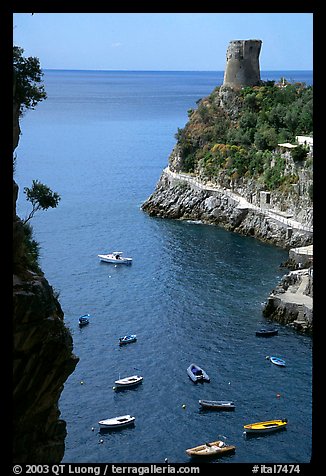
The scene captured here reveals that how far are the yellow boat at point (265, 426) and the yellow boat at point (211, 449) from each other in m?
0.81

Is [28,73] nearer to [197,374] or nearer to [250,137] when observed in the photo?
[197,374]

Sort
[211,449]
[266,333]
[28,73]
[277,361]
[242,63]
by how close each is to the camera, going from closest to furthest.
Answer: [28,73] → [211,449] → [277,361] → [266,333] → [242,63]

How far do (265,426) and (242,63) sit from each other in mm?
34621

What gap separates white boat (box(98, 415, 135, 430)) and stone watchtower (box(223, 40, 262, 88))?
112 feet

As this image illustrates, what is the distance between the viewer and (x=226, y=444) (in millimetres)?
17625

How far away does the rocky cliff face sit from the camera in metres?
6.23

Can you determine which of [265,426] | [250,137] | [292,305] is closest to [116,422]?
[265,426]

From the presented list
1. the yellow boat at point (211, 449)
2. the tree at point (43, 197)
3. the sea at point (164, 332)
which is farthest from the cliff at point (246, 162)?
the tree at point (43, 197)

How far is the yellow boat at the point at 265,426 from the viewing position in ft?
59.2

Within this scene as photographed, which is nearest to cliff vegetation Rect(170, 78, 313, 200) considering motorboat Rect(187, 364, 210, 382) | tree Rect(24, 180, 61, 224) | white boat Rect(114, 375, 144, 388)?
motorboat Rect(187, 364, 210, 382)

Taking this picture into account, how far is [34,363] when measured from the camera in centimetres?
655

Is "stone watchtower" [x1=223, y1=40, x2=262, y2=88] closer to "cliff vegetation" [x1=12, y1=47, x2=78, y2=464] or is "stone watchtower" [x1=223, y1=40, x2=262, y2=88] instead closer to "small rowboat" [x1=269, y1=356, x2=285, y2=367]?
"small rowboat" [x1=269, y1=356, x2=285, y2=367]

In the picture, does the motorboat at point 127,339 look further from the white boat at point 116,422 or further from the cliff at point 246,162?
the cliff at point 246,162
